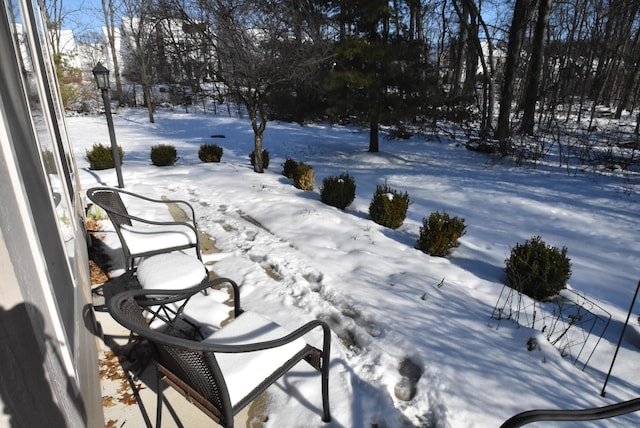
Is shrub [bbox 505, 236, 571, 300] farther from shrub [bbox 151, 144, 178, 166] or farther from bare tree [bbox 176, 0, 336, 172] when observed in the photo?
shrub [bbox 151, 144, 178, 166]

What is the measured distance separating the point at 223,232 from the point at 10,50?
3.27 m

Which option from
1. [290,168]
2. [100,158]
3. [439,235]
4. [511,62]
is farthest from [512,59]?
[100,158]

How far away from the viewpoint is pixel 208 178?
Answer: 7.59 m

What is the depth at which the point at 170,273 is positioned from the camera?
2418 millimetres

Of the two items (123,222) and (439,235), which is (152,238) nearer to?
(123,222)

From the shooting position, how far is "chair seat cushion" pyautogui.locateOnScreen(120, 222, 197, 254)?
9.78 feet

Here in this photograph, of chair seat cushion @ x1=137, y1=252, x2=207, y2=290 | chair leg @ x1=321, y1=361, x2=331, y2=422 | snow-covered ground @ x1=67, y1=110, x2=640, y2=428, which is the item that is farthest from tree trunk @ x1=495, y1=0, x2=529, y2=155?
chair leg @ x1=321, y1=361, x2=331, y2=422

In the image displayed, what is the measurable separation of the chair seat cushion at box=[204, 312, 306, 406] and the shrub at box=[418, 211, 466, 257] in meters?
3.31

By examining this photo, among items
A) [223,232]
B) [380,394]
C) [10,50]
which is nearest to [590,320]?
[380,394]

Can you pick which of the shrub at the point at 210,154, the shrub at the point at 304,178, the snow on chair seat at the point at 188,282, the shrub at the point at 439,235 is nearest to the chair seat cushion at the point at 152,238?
the snow on chair seat at the point at 188,282

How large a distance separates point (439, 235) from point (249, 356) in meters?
3.59

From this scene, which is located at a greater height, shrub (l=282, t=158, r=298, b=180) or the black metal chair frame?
the black metal chair frame

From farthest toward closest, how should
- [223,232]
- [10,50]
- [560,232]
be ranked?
[560,232] → [223,232] → [10,50]

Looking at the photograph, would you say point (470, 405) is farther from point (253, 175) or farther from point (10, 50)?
point (253, 175)
